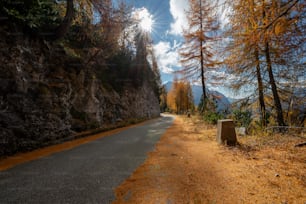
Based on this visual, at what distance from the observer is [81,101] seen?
8625mm

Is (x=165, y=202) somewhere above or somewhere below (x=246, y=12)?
below

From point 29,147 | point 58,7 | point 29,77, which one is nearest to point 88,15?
point 58,7

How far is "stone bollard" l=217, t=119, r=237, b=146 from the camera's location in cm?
473

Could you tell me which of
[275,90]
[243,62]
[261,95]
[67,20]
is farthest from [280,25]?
[67,20]

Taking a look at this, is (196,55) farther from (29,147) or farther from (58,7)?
(29,147)

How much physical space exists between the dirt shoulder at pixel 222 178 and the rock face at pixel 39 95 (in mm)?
3795

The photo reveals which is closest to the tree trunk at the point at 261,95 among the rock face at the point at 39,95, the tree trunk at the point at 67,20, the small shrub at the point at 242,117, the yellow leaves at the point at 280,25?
the small shrub at the point at 242,117

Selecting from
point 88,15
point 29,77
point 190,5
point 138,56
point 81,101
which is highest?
point 190,5

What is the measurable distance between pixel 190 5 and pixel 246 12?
9.92 metres

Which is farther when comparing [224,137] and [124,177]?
[224,137]

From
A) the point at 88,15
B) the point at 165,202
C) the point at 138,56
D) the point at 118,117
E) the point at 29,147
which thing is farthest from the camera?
the point at 138,56

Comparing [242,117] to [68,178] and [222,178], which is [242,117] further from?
[68,178]

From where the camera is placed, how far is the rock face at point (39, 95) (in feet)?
14.1

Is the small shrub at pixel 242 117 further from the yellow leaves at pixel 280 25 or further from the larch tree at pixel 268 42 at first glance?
the yellow leaves at pixel 280 25
